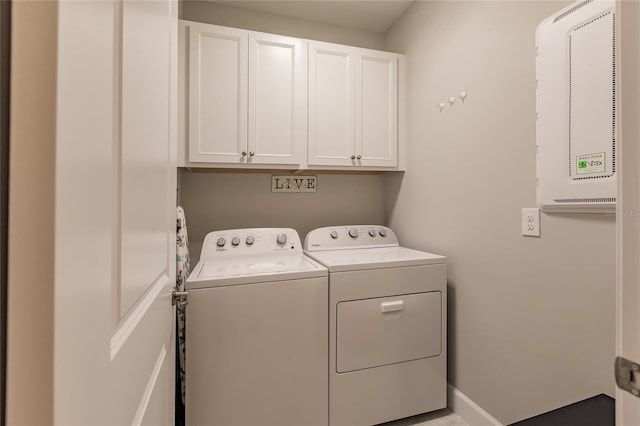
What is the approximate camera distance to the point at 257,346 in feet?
4.84

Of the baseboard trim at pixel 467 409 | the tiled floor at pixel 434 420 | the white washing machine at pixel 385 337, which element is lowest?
the tiled floor at pixel 434 420

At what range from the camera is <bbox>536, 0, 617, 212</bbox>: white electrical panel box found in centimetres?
103

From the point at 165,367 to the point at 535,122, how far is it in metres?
1.72

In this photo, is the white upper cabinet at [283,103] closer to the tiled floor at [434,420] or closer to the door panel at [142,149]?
the door panel at [142,149]

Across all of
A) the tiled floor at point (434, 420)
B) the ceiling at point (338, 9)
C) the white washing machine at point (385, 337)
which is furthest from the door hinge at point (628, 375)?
the ceiling at point (338, 9)

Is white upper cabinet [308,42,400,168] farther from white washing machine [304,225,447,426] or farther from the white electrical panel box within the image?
the white electrical panel box

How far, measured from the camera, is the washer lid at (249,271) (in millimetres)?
1437

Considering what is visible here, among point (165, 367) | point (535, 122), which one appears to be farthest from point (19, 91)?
point (535, 122)

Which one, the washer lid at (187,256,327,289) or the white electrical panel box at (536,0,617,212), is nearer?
the white electrical panel box at (536,0,617,212)

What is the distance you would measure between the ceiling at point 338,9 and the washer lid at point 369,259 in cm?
182

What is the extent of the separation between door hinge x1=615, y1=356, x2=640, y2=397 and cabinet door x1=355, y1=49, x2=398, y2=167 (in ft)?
6.03

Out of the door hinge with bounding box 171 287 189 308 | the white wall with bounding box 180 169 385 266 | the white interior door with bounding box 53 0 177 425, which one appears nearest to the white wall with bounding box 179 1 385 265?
the white wall with bounding box 180 169 385 266

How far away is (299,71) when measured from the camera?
2.02m

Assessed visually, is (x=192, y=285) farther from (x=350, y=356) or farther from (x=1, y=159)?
(x=1, y=159)
